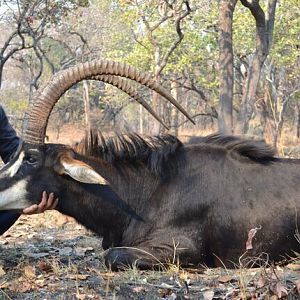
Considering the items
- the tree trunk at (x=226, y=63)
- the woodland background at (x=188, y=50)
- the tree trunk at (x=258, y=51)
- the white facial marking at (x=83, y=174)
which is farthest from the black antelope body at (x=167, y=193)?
the tree trunk at (x=258, y=51)

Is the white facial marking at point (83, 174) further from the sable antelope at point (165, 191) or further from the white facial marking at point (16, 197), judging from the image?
the white facial marking at point (16, 197)

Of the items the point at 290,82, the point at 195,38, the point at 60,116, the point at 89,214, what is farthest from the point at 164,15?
the point at 60,116

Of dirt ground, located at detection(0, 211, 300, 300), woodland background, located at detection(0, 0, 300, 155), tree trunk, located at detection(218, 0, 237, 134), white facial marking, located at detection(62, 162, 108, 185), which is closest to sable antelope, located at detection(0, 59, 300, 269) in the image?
white facial marking, located at detection(62, 162, 108, 185)

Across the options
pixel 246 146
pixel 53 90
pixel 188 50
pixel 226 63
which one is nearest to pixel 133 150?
pixel 53 90

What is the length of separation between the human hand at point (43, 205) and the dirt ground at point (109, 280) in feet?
1.32

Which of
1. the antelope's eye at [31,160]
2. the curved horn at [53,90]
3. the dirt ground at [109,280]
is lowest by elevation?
the dirt ground at [109,280]

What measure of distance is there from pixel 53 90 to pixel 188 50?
21665 millimetres

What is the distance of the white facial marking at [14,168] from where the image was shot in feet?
15.2

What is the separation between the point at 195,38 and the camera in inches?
987

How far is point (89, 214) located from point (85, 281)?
0.81 m

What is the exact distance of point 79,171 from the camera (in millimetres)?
4578

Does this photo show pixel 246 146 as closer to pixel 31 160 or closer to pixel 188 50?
pixel 31 160

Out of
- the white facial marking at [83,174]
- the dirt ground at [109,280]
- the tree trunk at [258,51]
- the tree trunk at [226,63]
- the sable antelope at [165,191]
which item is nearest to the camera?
the dirt ground at [109,280]

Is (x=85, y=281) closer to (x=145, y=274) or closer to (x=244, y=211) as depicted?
(x=145, y=274)
